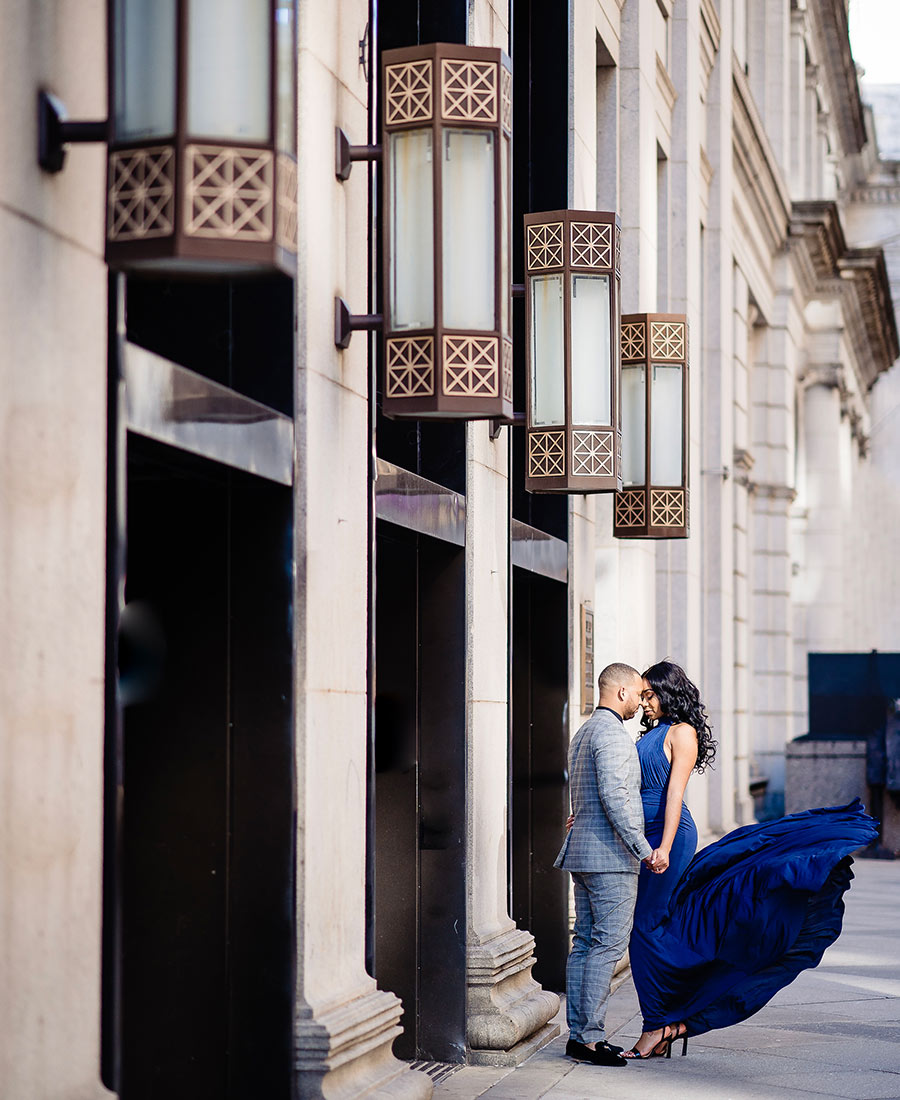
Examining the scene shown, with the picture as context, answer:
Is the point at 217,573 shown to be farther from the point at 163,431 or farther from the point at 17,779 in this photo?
the point at 17,779

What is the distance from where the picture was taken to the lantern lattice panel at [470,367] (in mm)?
6105

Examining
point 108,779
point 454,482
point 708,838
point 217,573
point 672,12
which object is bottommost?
point 708,838

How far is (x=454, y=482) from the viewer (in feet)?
28.2

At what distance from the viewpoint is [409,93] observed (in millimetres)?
6195

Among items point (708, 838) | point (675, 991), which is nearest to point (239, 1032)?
point (675, 991)

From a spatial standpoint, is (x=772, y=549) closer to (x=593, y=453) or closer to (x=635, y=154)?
(x=635, y=154)

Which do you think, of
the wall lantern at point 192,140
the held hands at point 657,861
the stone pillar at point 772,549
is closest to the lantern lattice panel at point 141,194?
the wall lantern at point 192,140

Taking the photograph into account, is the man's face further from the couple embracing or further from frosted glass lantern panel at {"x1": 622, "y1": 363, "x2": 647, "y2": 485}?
frosted glass lantern panel at {"x1": 622, "y1": 363, "x2": 647, "y2": 485}

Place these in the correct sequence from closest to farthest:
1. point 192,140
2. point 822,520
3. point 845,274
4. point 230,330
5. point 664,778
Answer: point 192,140 < point 230,330 < point 664,778 < point 845,274 < point 822,520

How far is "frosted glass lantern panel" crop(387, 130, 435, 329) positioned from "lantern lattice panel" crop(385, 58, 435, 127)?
0.19ft

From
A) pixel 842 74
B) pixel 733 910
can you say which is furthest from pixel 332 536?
pixel 842 74

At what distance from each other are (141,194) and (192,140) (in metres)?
0.17

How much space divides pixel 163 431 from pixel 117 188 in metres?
0.97

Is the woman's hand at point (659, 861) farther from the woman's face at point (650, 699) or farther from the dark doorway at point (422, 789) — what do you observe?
the dark doorway at point (422, 789)
